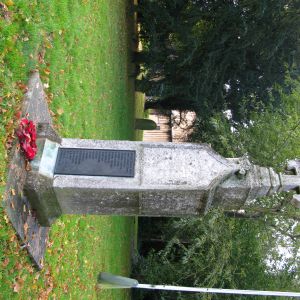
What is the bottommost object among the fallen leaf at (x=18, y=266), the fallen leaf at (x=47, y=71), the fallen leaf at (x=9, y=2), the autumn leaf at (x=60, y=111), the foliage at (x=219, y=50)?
the fallen leaf at (x=18, y=266)

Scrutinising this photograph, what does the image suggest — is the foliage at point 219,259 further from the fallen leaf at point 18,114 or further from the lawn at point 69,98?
the fallen leaf at point 18,114

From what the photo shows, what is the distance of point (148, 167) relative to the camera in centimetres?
536

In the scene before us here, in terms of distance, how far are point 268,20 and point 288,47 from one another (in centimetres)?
157

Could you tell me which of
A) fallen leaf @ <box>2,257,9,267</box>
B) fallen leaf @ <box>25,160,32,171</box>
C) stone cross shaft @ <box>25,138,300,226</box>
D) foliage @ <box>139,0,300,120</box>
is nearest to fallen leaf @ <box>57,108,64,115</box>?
stone cross shaft @ <box>25,138,300,226</box>

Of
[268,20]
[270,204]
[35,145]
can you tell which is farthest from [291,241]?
[35,145]

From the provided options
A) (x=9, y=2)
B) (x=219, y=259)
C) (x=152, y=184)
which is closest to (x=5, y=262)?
(x=152, y=184)

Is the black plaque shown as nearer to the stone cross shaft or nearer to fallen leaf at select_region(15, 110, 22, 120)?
the stone cross shaft

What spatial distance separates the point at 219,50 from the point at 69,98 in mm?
7649

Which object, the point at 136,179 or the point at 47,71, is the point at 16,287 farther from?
the point at 47,71

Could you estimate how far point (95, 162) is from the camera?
5387 millimetres

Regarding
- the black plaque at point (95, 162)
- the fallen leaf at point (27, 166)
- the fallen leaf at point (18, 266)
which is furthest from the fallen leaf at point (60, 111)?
the fallen leaf at point (18, 266)

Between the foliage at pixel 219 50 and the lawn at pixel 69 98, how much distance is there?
1496 mm

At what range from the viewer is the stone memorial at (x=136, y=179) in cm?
525

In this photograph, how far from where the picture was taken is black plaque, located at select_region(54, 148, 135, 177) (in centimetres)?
530
